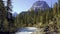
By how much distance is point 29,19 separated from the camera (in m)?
3.84

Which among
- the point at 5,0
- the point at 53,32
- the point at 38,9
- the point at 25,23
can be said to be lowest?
the point at 53,32

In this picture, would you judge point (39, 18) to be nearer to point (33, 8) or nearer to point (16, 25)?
point (33, 8)

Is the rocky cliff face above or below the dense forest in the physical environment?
above

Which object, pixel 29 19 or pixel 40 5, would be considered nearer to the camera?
pixel 29 19

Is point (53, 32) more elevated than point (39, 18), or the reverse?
point (39, 18)

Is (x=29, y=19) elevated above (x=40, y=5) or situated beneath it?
situated beneath

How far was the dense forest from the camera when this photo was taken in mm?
3820

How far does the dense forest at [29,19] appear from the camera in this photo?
382cm

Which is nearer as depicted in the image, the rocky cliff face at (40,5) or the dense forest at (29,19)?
the dense forest at (29,19)

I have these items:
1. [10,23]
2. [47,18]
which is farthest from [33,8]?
[10,23]

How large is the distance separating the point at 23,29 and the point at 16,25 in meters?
0.20

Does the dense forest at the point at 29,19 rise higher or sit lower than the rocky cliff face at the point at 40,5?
lower

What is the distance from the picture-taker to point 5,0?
3967 millimetres

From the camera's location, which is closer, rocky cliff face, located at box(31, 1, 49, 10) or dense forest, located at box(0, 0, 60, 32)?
dense forest, located at box(0, 0, 60, 32)
